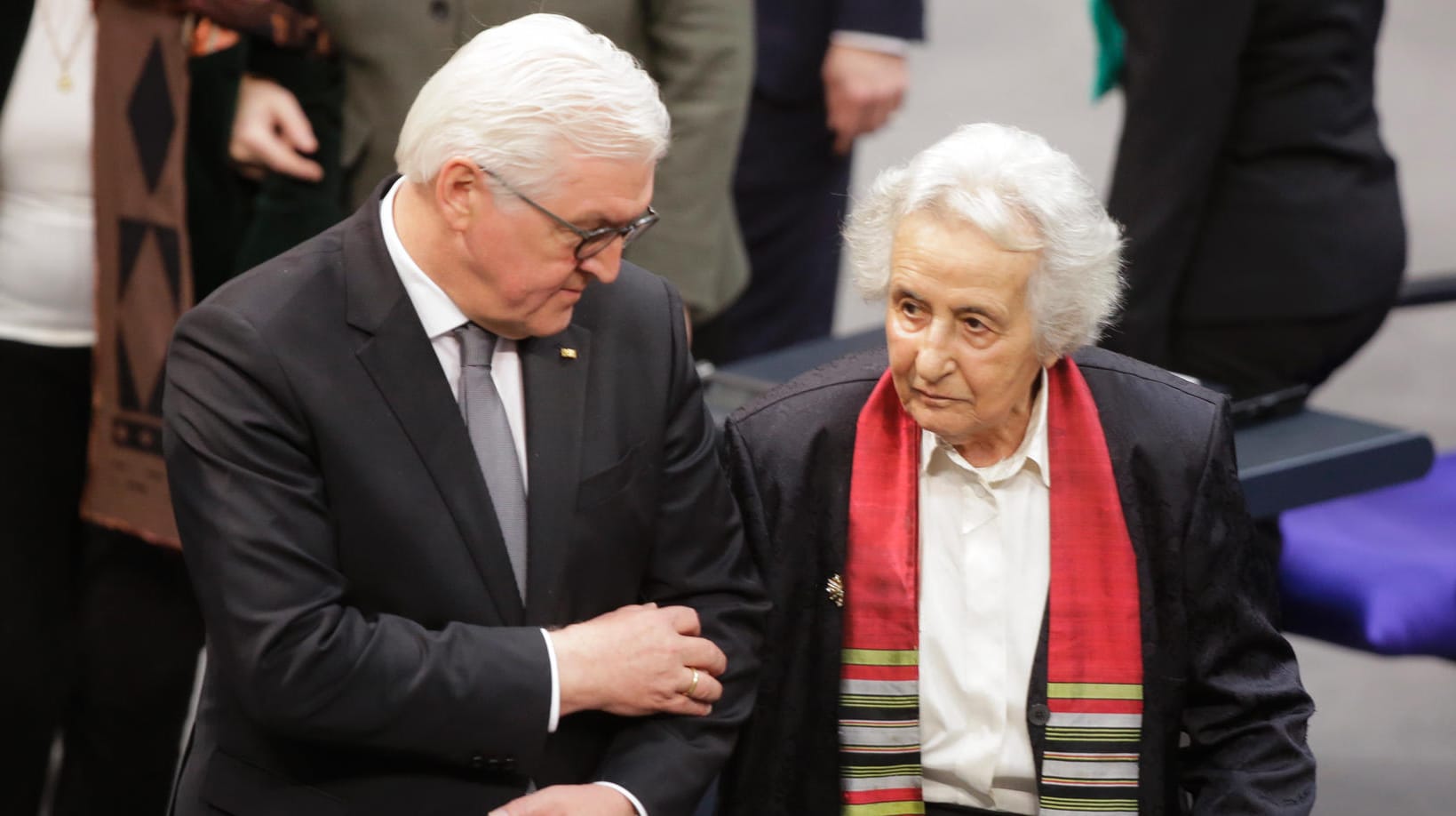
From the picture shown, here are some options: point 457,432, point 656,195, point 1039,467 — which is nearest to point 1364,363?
point 656,195

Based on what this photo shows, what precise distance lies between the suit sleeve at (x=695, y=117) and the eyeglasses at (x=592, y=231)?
104cm

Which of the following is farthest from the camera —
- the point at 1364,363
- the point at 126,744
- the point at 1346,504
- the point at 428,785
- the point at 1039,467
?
the point at 1364,363

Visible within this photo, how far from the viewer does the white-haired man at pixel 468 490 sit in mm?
2180

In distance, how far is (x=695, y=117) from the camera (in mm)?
3340

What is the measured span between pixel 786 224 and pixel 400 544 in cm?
218

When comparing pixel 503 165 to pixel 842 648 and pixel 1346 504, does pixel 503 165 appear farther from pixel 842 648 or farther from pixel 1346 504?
pixel 1346 504

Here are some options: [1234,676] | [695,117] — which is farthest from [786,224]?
[1234,676]

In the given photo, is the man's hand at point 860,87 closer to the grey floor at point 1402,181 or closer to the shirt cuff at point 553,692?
the grey floor at point 1402,181

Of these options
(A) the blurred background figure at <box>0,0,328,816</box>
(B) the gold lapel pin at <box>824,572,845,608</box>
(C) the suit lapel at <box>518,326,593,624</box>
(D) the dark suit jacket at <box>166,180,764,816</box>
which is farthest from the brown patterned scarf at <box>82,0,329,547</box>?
(B) the gold lapel pin at <box>824,572,845,608</box>

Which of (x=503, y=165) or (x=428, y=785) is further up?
(x=503, y=165)

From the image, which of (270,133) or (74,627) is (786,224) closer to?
(270,133)

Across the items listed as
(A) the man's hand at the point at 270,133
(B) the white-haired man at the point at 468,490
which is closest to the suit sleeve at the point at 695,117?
(A) the man's hand at the point at 270,133

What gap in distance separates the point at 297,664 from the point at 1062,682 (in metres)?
0.89

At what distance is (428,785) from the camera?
232 centimetres
